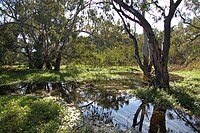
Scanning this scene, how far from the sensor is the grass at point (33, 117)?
5.54 meters

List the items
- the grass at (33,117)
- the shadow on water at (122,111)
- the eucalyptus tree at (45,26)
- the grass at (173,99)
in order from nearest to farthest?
the grass at (33,117)
the shadow on water at (122,111)
the grass at (173,99)
the eucalyptus tree at (45,26)

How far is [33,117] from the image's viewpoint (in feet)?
20.6

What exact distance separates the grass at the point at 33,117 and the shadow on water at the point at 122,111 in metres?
0.81

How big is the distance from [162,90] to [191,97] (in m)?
1.32

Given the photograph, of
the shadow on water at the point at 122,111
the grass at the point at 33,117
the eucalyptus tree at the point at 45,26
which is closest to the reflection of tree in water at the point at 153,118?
the shadow on water at the point at 122,111

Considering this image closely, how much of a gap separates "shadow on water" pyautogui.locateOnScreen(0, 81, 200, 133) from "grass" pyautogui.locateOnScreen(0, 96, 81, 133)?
2.65ft

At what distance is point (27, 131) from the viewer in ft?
17.6

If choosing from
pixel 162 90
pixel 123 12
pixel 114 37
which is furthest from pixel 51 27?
pixel 162 90

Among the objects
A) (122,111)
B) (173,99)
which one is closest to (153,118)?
(122,111)

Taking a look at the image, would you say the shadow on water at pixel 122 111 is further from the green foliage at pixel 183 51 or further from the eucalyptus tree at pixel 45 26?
the green foliage at pixel 183 51

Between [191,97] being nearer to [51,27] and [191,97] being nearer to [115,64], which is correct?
[51,27]

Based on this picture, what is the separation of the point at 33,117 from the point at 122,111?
11.2 feet

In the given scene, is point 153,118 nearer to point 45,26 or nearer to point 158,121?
point 158,121

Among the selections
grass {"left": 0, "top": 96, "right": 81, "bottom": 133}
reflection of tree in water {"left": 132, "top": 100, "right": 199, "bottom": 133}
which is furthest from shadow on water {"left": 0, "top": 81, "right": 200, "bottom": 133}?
grass {"left": 0, "top": 96, "right": 81, "bottom": 133}
